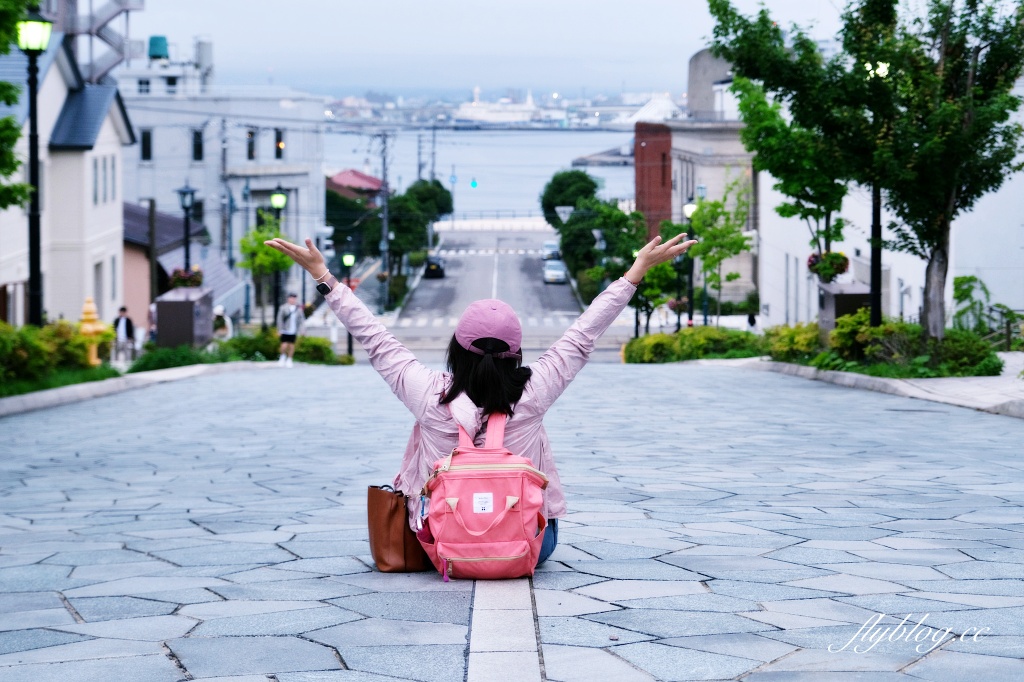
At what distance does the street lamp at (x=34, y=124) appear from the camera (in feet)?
55.6

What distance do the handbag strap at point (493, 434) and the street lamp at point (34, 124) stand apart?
40.8ft

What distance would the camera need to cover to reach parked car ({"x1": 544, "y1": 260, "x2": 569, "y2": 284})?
81688 mm

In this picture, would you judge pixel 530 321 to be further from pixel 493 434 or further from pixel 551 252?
pixel 493 434

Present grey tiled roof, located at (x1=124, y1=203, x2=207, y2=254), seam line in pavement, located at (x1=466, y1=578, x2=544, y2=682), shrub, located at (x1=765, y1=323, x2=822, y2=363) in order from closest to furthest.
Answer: seam line in pavement, located at (x1=466, y1=578, x2=544, y2=682) → shrub, located at (x1=765, y1=323, x2=822, y2=363) → grey tiled roof, located at (x1=124, y1=203, x2=207, y2=254)

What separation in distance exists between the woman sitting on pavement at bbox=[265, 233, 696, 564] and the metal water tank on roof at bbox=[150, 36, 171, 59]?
8162cm

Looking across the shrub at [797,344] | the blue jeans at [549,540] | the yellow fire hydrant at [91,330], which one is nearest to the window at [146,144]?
the yellow fire hydrant at [91,330]

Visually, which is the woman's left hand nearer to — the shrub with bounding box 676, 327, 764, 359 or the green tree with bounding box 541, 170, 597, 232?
the shrub with bounding box 676, 327, 764, 359

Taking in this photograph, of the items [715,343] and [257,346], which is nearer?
[257,346]

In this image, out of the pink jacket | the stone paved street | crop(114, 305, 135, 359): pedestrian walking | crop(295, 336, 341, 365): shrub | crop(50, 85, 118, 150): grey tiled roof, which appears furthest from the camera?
crop(50, 85, 118, 150): grey tiled roof

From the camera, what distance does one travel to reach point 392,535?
5.96 meters

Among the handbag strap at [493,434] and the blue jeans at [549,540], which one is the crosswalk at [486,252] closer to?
the blue jeans at [549,540]

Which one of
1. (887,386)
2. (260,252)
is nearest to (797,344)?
(887,386)

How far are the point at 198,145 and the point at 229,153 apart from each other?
1858 millimetres

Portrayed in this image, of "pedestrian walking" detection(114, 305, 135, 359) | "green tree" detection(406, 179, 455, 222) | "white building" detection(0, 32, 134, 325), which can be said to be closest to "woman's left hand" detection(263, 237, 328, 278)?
"pedestrian walking" detection(114, 305, 135, 359)
